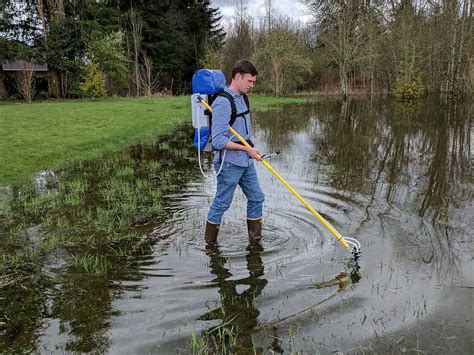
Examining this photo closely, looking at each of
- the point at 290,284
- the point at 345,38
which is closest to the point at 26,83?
the point at 345,38

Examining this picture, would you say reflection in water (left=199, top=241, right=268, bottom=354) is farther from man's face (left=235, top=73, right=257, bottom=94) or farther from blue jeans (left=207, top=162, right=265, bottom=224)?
man's face (left=235, top=73, right=257, bottom=94)

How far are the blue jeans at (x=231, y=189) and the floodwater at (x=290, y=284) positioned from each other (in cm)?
45

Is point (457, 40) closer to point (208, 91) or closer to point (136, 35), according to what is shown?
point (136, 35)

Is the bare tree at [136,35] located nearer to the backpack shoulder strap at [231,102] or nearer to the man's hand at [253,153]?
the backpack shoulder strap at [231,102]

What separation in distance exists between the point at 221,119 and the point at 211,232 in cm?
150

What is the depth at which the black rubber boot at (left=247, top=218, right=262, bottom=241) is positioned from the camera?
5609 millimetres

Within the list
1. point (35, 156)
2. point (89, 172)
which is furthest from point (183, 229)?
point (35, 156)

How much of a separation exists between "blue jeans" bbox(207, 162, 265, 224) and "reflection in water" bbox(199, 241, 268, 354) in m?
0.46

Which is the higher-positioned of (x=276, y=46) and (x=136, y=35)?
(x=136, y=35)

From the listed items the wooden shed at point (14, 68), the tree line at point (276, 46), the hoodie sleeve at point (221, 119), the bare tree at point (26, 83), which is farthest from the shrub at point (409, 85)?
the hoodie sleeve at point (221, 119)

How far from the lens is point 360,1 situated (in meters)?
37.3

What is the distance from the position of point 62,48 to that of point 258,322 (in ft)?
115

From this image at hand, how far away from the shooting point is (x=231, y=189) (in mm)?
5270

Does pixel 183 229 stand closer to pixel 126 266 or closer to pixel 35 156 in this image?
pixel 126 266
